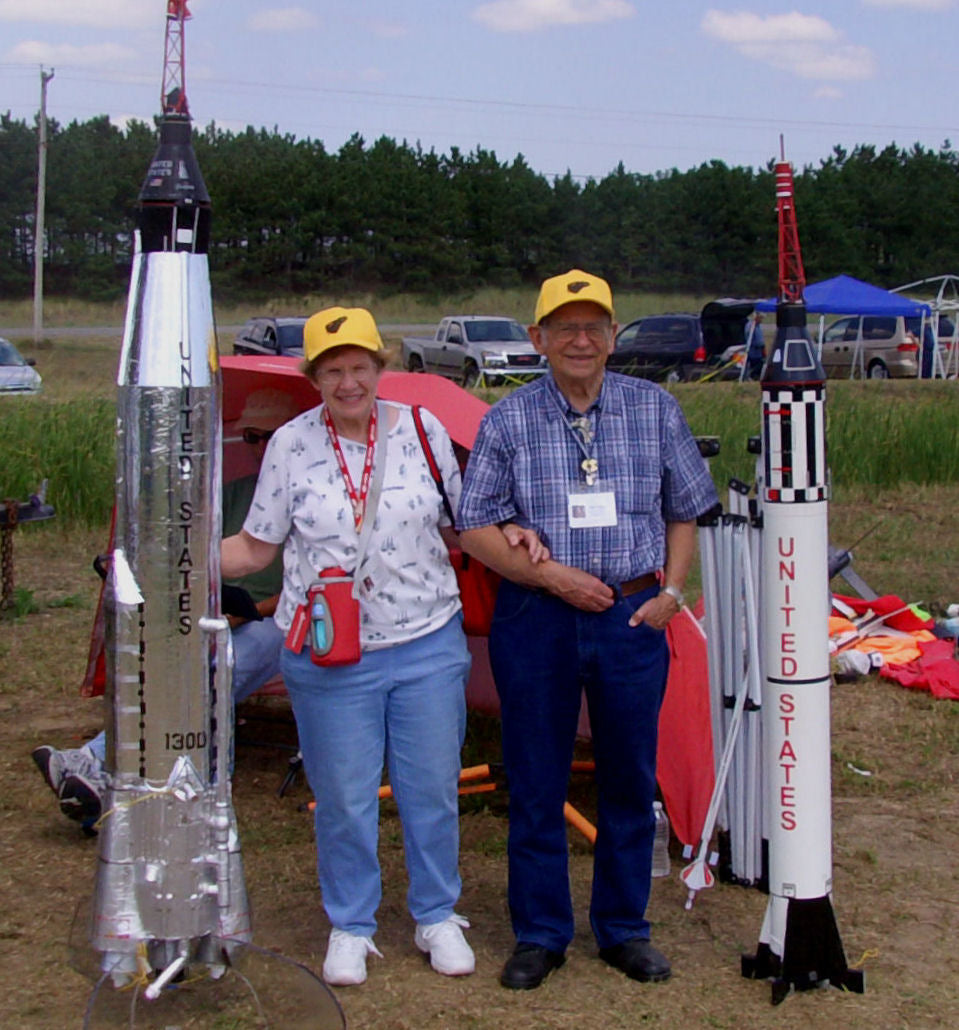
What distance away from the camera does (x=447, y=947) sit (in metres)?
3.84

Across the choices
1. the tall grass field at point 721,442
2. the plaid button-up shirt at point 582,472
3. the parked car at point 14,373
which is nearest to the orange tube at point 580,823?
the plaid button-up shirt at point 582,472

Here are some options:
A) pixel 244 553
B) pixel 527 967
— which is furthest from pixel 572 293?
pixel 527 967

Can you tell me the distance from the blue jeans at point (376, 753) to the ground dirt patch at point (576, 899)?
0.29 metres

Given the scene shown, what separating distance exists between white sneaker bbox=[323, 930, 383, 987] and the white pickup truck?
22618mm

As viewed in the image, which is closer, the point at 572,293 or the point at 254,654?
the point at 572,293

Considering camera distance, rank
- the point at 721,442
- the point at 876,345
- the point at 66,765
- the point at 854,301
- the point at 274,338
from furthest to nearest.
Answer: the point at 876,345
the point at 274,338
the point at 854,301
the point at 721,442
the point at 66,765

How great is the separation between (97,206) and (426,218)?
1223cm

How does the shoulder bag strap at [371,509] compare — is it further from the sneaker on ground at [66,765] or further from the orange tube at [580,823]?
the sneaker on ground at [66,765]

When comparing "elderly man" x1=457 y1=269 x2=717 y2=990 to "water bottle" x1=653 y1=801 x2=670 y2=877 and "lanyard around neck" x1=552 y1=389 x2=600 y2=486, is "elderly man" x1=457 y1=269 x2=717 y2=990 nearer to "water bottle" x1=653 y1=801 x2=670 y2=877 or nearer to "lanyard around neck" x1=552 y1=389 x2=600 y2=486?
"lanyard around neck" x1=552 y1=389 x2=600 y2=486

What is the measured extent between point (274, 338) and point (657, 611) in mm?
23695

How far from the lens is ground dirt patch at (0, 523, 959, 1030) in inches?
144

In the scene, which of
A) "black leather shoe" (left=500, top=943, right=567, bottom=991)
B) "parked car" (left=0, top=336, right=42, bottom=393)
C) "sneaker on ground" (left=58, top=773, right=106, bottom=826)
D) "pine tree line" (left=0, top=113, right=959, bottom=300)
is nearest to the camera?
"black leather shoe" (left=500, top=943, right=567, bottom=991)

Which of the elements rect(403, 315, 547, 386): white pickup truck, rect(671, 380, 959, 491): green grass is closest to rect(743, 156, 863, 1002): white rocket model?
rect(671, 380, 959, 491): green grass

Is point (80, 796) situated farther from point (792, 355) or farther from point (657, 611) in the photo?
point (792, 355)
